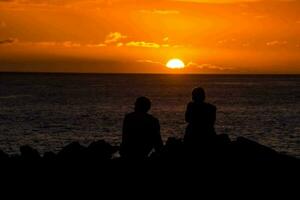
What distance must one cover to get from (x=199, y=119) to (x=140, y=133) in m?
1.64

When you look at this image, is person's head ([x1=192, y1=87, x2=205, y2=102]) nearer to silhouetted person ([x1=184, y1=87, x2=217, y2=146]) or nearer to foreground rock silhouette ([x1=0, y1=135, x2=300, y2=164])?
silhouetted person ([x1=184, y1=87, x2=217, y2=146])

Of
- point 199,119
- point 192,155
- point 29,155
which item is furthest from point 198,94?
point 29,155

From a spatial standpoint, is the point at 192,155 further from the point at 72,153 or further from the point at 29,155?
the point at 29,155

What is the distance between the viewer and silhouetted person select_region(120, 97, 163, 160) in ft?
39.3

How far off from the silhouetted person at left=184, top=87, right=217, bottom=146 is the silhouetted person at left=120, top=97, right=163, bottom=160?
1222 millimetres

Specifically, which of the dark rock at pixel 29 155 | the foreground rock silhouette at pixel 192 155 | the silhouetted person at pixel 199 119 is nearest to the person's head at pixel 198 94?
the silhouetted person at pixel 199 119

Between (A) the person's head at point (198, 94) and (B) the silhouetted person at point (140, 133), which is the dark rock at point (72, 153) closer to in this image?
(B) the silhouetted person at point (140, 133)

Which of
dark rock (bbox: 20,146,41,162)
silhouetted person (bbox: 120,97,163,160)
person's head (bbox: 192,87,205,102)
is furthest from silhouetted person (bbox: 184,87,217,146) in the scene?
dark rock (bbox: 20,146,41,162)

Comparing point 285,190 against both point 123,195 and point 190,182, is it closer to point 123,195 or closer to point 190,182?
point 190,182

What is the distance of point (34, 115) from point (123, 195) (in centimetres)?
6108

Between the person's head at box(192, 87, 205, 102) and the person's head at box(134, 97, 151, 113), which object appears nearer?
the person's head at box(134, 97, 151, 113)

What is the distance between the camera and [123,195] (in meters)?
12.4

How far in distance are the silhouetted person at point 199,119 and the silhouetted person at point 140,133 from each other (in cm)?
122

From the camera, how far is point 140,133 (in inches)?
475
